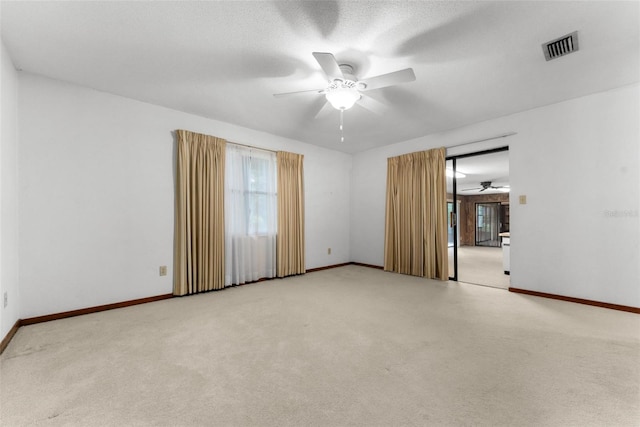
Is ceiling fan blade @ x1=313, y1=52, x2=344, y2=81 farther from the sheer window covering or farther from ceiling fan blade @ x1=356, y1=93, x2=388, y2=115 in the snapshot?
the sheer window covering

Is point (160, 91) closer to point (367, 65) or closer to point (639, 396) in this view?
point (367, 65)

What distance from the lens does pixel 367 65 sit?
245cm

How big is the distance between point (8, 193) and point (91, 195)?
0.66 m

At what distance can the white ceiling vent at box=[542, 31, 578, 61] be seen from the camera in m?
2.08

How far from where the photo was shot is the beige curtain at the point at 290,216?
178 inches

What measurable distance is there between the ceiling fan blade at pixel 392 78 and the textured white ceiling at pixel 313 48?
22cm

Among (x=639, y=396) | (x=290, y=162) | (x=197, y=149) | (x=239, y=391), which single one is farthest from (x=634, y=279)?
(x=197, y=149)

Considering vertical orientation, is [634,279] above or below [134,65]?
below

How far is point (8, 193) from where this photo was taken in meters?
2.28

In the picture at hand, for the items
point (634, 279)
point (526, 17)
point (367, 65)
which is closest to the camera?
point (526, 17)

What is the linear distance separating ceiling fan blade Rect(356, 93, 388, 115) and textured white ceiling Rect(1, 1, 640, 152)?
0.08m

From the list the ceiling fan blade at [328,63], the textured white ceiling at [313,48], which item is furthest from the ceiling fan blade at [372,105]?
the ceiling fan blade at [328,63]

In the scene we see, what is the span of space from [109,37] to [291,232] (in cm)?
331

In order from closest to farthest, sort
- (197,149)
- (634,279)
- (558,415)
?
(558,415) < (634,279) < (197,149)
